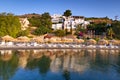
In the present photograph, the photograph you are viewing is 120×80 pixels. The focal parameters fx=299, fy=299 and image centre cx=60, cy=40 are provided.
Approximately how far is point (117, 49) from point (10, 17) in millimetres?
20178

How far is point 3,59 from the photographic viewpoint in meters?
29.2

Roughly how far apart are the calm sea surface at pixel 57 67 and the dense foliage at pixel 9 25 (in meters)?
16.8

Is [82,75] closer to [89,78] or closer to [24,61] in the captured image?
[89,78]

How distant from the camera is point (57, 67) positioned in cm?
2739

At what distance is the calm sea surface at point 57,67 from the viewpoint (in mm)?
23188

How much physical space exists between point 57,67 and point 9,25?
1058 inches

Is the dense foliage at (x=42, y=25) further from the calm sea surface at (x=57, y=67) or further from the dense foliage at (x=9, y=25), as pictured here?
the calm sea surface at (x=57, y=67)

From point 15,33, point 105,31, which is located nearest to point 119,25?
point 105,31

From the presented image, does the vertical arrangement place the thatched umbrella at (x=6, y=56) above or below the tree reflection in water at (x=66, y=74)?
above

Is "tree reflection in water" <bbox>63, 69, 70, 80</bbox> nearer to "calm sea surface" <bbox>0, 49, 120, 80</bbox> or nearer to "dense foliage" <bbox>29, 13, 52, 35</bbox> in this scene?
"calm sea surface" <bbox>0, 49, 120, 80</bbox>

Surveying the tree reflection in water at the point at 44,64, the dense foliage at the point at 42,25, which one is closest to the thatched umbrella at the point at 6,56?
the tree reflection in water at the point at 44,64

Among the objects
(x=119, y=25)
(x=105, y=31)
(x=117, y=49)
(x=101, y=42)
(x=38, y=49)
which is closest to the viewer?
(x=38, y=49)

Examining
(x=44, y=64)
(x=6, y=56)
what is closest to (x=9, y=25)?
(x=6, y=56)

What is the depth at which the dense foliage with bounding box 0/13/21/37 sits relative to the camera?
51.4 metres
